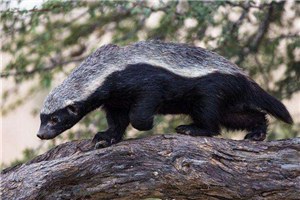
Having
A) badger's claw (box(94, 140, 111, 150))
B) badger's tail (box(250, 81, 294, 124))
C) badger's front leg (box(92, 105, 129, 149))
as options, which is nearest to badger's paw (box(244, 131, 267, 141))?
badger's tail (box(250, 81, 294, 124))

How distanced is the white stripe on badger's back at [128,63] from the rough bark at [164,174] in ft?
2.16

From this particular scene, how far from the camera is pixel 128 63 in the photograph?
550cm

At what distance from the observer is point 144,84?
5430mm

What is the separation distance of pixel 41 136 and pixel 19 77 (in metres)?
2.40

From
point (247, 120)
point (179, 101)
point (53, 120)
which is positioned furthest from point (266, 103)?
point (53, 120)

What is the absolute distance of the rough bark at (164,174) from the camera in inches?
191

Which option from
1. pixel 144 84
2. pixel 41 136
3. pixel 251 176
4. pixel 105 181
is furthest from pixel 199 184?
pixel 41 136

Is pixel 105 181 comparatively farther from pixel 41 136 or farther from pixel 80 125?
pixel 80 125

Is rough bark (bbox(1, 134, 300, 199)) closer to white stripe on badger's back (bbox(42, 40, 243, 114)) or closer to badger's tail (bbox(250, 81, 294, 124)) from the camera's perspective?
white stripe on badger's back (bbox(42, 40, 243, 114))

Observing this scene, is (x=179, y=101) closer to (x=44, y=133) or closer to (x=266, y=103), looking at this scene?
(x=266, y=103)

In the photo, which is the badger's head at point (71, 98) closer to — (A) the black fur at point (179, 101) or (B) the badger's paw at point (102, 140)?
(A) the black fur at point (179, 101)

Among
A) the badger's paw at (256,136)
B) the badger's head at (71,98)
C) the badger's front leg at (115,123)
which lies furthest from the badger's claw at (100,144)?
the badger's paw at (256,136)

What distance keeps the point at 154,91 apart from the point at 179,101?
0.34 meters

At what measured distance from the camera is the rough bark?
4844mm
